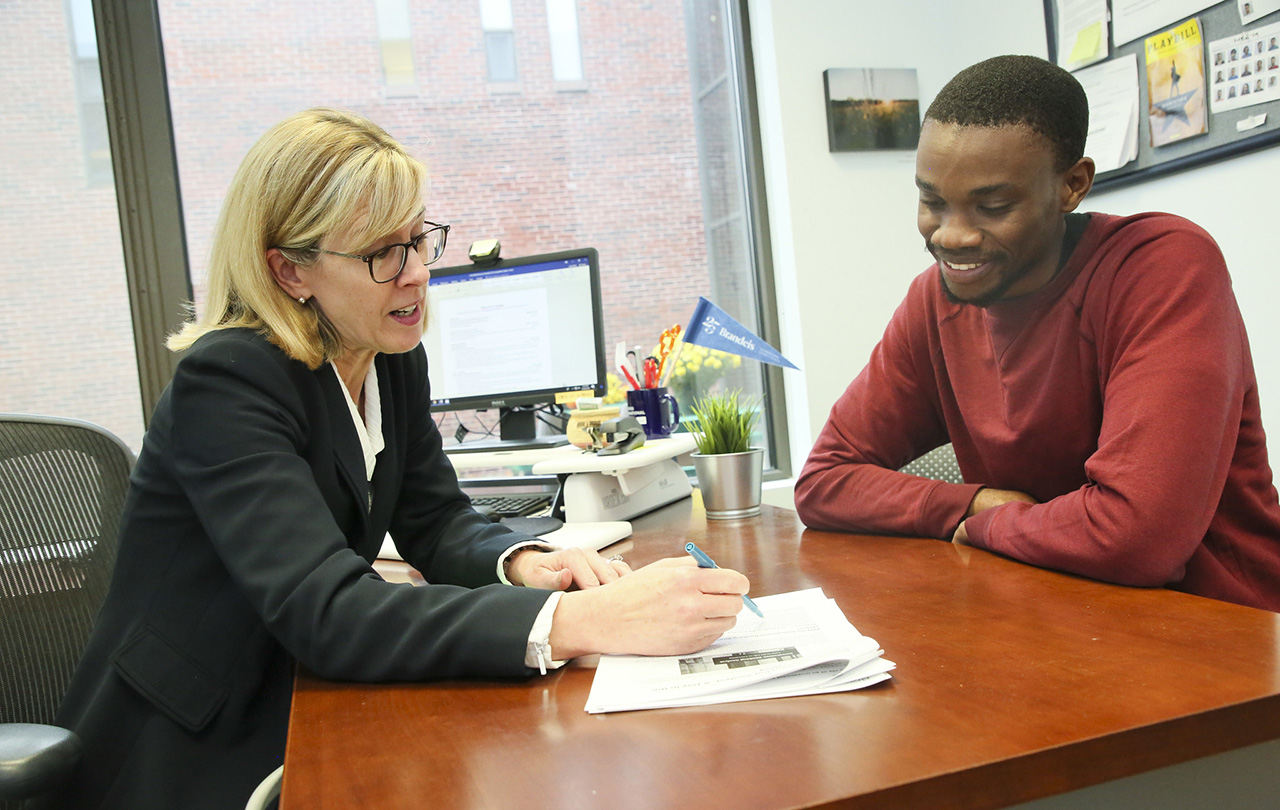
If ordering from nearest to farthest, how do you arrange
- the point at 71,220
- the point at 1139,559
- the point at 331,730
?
1. the point at 331,730
2. the point at 1139,559
3. the point at 71,220

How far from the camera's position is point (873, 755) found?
0.60m

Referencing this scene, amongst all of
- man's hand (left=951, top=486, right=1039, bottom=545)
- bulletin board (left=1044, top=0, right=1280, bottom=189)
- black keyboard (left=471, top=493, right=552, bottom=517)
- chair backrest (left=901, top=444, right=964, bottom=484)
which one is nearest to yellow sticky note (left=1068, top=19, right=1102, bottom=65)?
bulletin board (left=1044, top=0, right=1280, bottom=189)

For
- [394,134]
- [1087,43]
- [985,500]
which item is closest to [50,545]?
[985,500]

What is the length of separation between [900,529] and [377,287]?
77cm

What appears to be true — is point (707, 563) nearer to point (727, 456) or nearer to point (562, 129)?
point (727, 456)

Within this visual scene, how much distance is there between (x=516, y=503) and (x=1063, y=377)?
1.05m

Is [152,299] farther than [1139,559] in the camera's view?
Yes

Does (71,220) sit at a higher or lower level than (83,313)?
higher

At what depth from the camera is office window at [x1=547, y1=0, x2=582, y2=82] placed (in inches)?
111

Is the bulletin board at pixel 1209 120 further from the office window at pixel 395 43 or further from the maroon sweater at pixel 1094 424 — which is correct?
the office window at pixel 395 43

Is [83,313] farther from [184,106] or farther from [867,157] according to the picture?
[867,157]

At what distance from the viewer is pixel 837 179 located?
9.21 feet

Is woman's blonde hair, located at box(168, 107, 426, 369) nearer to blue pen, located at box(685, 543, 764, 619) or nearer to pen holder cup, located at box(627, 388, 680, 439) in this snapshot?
blue pen, located at box(685, 543, 764, 619)

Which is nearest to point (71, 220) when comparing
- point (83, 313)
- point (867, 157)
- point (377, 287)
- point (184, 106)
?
point (83, 313)
